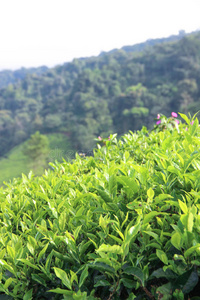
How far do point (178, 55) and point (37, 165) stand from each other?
1229 inches

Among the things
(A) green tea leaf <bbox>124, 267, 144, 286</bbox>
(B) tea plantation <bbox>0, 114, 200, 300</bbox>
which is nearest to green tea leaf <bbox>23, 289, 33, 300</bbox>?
(B) tea plantation <bbox>0, 114, 200, 300</bbox>

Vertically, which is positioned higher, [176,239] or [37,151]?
[176,239]

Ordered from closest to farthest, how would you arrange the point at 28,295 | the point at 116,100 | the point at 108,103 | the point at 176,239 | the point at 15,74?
1. the point at 176,239
2. the point at 28,295
3. the point at 116,100
4. the point at 108,103
5. the point at 15,74

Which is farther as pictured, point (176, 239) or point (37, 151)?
point (37, 151)

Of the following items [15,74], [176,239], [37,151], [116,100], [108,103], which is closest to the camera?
[176,239]

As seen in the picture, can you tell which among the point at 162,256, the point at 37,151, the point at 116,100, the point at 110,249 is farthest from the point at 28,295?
the point at 116,100

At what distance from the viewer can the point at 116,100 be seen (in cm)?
4756

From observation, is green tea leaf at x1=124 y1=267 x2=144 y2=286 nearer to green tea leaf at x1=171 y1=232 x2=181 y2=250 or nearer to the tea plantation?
the tea plantation

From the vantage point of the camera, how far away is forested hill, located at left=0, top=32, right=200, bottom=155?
41.4 m

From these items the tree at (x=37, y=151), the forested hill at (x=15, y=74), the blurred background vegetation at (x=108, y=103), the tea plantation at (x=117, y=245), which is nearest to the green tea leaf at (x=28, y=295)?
the tea plantation at (x=117, y=245)

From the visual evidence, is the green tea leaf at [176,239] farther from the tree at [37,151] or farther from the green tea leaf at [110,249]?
the tree at [37,151]

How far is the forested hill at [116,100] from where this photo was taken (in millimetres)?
41375

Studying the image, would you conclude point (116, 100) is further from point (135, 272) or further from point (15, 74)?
point (15, 74)

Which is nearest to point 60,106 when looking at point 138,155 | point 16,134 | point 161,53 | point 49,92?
point 16,134
